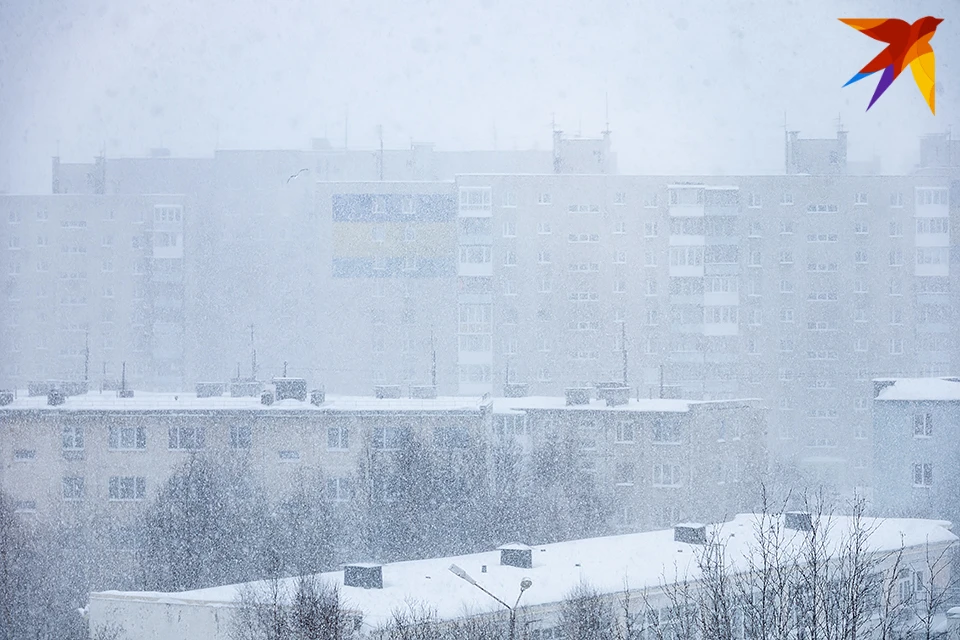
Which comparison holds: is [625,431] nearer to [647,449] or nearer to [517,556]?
[647,449]

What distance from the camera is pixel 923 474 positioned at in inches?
447

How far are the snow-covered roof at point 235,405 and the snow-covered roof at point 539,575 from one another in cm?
370

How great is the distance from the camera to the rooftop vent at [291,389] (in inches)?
458

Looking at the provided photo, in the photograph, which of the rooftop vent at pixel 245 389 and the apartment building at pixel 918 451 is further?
the rooftop vent at pixel 245 389

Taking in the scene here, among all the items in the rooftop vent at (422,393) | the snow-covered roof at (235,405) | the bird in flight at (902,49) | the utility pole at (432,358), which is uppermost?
the bird in flight at (902,49)

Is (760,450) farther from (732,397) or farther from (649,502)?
(732,397)

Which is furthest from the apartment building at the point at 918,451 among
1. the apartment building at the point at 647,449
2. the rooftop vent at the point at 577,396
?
the rooftop vent at the point at 577,396

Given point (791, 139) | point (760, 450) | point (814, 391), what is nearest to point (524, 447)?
point (760, 450)

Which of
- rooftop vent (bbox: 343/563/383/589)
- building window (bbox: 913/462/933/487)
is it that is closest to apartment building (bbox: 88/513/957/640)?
rooftop vent (bbox: 343/563/383/589)

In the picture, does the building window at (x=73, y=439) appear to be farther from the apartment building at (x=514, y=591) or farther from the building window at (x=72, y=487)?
the apartment building at (x=514, y=591)

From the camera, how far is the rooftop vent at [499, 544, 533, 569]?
7.13m

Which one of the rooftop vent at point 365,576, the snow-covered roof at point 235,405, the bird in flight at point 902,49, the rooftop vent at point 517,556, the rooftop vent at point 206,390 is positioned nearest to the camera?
the bird in flight at point 902,49

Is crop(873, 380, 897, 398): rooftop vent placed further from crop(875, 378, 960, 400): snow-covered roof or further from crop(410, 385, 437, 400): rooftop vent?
crop(410, 385, 437, 400): rooftop vent

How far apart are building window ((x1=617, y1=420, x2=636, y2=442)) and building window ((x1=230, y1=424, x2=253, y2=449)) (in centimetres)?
378
